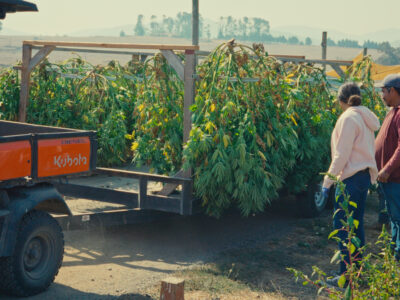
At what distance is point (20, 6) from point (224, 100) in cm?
258

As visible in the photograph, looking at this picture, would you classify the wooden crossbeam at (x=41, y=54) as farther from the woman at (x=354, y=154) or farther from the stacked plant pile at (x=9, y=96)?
the woman at (x=354, y=154)

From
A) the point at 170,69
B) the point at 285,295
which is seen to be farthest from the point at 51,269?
the point at 170,69

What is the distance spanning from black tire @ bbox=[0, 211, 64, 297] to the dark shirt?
341cm

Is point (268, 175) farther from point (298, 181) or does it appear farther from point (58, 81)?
point (58, 81)

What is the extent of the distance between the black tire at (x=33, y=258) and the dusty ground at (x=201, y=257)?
16 cm

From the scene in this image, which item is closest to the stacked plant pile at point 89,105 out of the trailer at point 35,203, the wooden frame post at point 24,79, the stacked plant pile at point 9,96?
the stacked plant pile at point 9,96

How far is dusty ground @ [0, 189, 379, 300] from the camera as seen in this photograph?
5892 millimetres

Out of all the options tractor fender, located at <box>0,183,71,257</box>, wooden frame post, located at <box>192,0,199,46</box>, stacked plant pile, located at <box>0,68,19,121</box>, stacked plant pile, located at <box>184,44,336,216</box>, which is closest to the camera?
tractor fender, located at <box>0,183,71,257</box>

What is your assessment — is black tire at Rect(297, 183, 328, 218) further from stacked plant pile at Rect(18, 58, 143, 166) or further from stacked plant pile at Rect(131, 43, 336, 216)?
stacked plant pile at Rect(18, 58, 143, 166)

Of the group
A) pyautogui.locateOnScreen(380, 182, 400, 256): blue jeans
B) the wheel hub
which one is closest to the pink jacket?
pyautogui.locateOnScreen(380, 182, 400, 256): blue jeans

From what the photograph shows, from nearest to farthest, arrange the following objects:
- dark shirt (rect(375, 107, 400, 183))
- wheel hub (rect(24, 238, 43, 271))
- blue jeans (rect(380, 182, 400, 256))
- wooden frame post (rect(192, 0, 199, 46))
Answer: wheel hub (rect(24, 238, 43, 271))
dark shirt (rect(375, 107, 400, 183))
blue jeans (rect(380, 182, 400, 256))
wooden frame post (rect(192, 0, 199, 46))

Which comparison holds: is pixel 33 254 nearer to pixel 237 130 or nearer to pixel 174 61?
pixel 237 130

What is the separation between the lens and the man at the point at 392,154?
6.15 metres

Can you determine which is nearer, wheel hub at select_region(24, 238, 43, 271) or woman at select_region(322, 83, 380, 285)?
wheel hub at select_region(24, 238, 43, 271)
